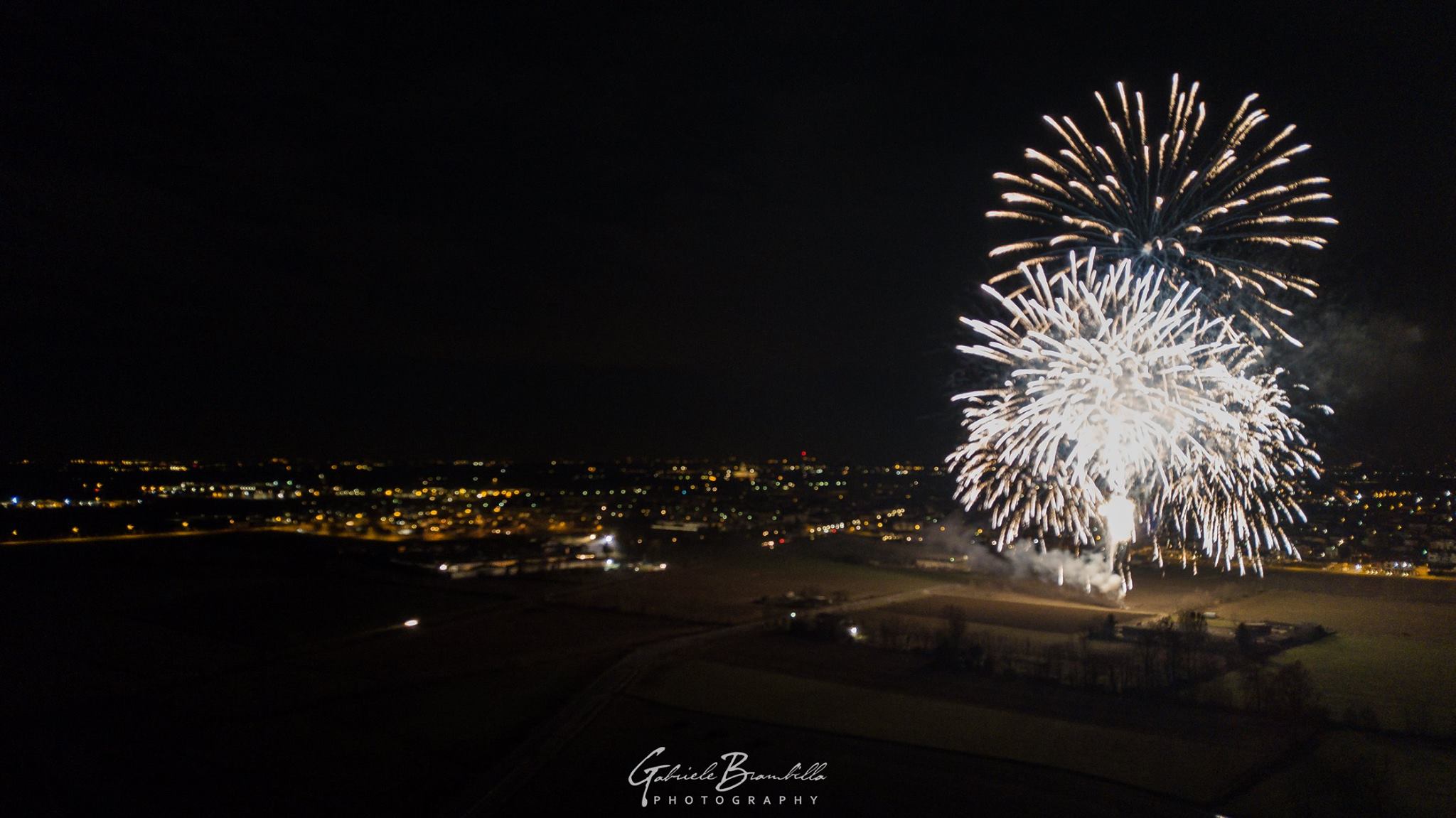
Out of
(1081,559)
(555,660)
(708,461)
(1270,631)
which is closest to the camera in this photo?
(555,660)

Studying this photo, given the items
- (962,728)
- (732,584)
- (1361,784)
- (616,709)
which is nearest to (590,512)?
(732,584)

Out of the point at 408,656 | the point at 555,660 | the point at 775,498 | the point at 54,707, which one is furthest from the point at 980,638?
the point at 775,498

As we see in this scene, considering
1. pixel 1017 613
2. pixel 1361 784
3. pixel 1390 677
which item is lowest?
pixel 1017 613

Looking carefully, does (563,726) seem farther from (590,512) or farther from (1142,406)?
(590,512)

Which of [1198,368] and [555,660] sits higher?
[1198,368]

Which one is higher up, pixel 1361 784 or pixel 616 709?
pixel 1361 784

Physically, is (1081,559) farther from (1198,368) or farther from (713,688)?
(713,688)

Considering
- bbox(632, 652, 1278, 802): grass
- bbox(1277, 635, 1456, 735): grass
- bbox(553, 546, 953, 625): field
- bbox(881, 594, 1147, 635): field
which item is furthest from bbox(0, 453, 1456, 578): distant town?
bbox(632, 652, 1278, 802): grass
